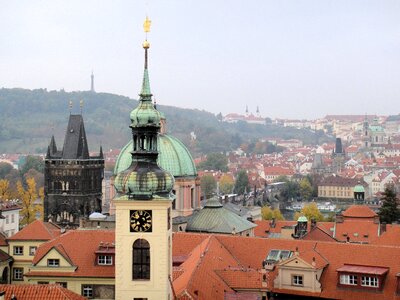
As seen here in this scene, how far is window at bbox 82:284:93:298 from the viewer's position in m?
39.5

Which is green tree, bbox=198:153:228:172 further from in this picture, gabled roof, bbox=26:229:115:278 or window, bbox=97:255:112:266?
window, bbox=97:255:112:266

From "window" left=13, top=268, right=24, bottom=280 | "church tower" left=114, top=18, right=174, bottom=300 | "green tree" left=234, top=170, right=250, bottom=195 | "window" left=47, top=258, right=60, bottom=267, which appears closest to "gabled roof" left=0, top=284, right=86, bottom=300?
"church tower" left=114, top=18, right=174, bottom=300

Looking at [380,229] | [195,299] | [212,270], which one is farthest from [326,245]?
[380,229]

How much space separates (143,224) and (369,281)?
12.4m

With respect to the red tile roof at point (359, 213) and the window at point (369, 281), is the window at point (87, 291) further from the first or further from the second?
the red tile roof at point (359, 213)

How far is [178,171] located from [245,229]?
293 inches

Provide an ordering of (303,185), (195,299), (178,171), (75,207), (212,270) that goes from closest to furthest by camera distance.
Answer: (195,299), (212,270), (178,171), (75,207), (303,185)

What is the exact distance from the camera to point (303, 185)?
479 ft

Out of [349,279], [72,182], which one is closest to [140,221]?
[349,279]

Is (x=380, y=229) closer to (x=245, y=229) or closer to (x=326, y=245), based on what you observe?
(x=245, y=229)

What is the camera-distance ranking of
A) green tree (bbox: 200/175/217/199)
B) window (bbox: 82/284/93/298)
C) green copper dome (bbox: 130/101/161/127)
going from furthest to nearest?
green tree (bbox: 200/175/217/199) → window (bbox: 82/284/93/298) → green copper dome (bbox: 130/101/161/127)

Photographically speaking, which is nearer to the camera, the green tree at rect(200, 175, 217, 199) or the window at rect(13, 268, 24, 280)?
the window at rect(13, 268, 24, 280)

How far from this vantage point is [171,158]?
57.0m

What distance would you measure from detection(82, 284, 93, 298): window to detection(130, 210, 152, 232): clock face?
9.87 meters
